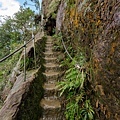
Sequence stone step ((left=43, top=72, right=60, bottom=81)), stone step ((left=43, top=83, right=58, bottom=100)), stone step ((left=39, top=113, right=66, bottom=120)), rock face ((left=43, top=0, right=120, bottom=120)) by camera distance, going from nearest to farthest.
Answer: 1. rock face ((left=43, top=0, right=120, bottom=120))
2. stone step ((left=39, top=113, right=66, bottom=120))
3. stone step ((left=43, top=83, right=58, bottom=100))
4. stone step ((left=43, top=72, right=60, bottom=81))

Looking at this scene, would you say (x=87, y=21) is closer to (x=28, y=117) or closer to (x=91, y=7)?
(x=91, y=7)

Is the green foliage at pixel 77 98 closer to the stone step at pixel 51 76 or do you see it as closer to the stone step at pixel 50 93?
the stone step at pixel 50 93

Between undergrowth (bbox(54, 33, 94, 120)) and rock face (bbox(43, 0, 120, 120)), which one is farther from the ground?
rock face (bbox(43, 0, 120, 120))

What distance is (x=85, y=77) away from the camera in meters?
4.28

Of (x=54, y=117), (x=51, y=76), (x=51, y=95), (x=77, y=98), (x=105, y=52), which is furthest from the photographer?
(x=51, y=76)

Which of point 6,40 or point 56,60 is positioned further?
point 6,40

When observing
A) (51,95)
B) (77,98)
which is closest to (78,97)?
(77,98)

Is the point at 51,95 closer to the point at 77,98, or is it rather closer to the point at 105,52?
the point at 77,98

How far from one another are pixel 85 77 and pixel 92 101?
558mm

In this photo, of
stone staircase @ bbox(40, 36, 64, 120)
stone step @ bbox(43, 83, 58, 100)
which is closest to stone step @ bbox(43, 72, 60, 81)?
stone staircase @ bbox(40, 36, 64, 120)

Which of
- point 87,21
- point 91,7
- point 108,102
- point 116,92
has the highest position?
point 91,7

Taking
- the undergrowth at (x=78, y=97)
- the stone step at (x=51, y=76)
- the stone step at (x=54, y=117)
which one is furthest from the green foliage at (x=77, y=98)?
the stone step at (x=51, y=76)

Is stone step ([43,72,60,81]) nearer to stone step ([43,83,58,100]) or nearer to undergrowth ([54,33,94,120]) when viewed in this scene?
stone step ([43,83,58,100])

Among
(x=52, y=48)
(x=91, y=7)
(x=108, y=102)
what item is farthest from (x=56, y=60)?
(x=108, y=102)
